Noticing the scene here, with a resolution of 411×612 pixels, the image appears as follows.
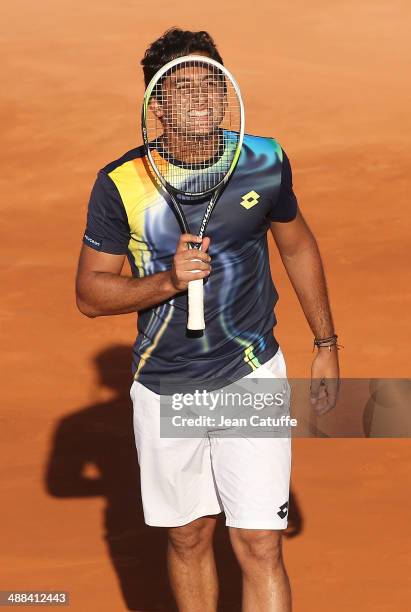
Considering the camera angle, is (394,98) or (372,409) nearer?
(372,409)

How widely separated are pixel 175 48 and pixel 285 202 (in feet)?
2.45

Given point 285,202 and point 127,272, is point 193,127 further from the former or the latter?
point 127,272

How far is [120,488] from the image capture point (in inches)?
298

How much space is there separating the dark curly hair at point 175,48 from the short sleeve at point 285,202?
499mm

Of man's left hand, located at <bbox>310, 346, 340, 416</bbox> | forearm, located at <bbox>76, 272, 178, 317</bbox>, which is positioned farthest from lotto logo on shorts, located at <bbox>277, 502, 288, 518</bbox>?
forearm, located at <bbox>76, 272, 178, 317</bbox>

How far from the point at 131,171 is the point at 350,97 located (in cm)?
1123

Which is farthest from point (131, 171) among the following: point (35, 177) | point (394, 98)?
point (394, 98)

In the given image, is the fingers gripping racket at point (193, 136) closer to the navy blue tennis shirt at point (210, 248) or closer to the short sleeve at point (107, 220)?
the navy blue tennis shirt at point (210, 248)

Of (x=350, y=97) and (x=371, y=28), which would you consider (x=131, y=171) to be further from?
(x=371, y=28)

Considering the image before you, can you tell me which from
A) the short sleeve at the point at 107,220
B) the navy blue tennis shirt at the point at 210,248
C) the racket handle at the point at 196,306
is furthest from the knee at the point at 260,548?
the short sleeve at the point at 107,220

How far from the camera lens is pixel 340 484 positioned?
7.46 metres

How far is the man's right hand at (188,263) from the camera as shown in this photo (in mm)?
4621

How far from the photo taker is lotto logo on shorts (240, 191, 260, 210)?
4934 mm

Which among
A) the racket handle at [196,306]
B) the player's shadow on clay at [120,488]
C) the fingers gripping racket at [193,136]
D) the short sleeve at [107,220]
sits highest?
the fingers gripping racket at [193,136]
